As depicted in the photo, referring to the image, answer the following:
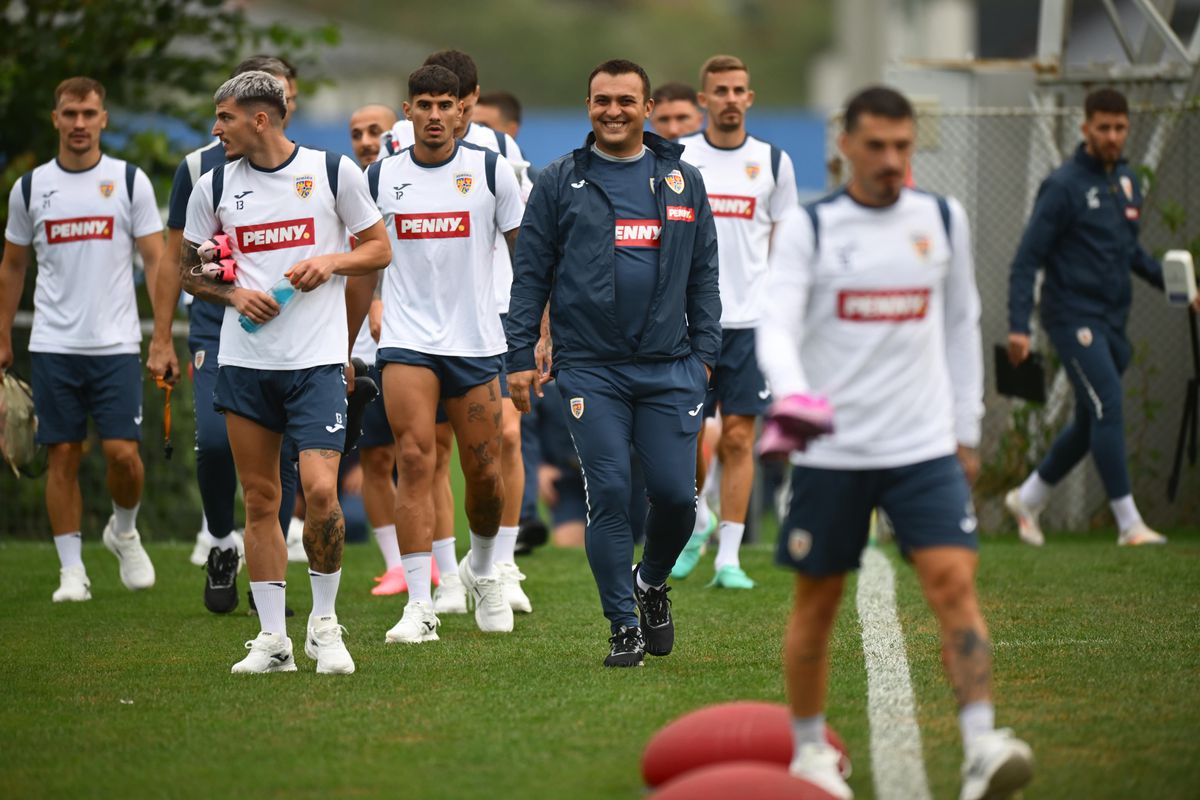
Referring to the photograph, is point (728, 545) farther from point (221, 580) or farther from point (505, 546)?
point (221, 580)

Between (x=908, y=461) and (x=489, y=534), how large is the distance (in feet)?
12.3

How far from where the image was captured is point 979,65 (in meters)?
14.9

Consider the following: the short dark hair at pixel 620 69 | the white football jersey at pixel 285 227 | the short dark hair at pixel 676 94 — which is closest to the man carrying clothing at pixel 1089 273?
the short dark hair at pixel 676 94

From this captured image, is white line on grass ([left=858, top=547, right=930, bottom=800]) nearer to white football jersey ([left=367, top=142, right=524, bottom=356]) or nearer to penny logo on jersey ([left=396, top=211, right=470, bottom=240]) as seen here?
white football jersey ([left=367, top=142, right=524, bottom=356])

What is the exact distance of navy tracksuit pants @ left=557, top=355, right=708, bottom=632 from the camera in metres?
7.65

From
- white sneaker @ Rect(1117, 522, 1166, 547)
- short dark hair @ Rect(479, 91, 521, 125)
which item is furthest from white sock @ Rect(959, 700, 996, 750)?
short dark hair @ Rect(479, 91, 521, 125)

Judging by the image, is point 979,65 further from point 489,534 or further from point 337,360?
point 337,360

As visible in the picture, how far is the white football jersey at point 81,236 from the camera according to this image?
1025 cm

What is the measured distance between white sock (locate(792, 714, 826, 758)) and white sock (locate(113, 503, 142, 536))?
6040 mm

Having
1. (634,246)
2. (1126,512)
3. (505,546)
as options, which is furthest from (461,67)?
(1126,512)

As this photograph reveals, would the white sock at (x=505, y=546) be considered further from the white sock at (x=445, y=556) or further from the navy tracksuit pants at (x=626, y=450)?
the navy tracksuit pants at (x=626, y=450)

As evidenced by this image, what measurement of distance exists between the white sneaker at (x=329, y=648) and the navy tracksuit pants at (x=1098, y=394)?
5.83 metres

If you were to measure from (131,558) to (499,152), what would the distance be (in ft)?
10.7

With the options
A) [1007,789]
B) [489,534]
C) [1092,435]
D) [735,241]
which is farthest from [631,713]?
[1092,435]
